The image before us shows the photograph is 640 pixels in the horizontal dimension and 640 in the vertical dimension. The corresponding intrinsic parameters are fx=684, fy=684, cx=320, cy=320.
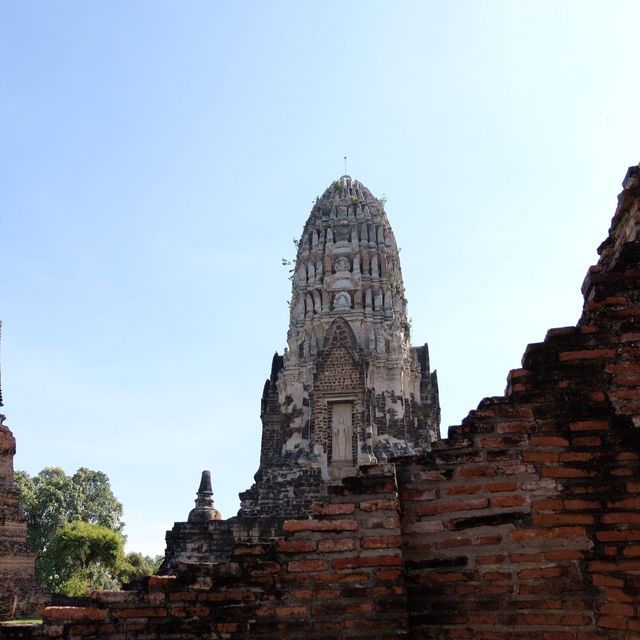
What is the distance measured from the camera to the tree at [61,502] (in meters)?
41.8

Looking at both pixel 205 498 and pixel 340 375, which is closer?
pixel 205 498

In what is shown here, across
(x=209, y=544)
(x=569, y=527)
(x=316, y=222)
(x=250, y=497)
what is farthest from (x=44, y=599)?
(x=316, y=222)

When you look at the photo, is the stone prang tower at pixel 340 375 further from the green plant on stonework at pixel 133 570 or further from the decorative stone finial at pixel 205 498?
the green plant on stonework at pixel 133 570

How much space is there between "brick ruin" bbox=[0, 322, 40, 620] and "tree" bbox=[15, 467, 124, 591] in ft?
78.6

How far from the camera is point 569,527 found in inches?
173

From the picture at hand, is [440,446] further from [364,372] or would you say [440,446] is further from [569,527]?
[364,372]

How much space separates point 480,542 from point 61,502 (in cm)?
4364

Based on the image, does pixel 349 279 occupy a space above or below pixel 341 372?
above

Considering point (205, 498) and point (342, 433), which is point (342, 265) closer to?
point (342, 433)

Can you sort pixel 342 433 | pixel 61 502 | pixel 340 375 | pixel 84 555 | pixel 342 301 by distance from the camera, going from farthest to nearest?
1. pixel 61 502
2. pixel 84 555
3. pixel 342 301
4. pixel 340 375
5. pixel 342 433

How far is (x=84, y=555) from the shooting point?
32625mm

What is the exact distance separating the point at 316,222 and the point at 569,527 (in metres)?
28.7

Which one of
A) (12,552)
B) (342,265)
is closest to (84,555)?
(12,552)

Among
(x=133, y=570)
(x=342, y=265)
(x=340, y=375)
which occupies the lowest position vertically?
(x=133, y=570)
